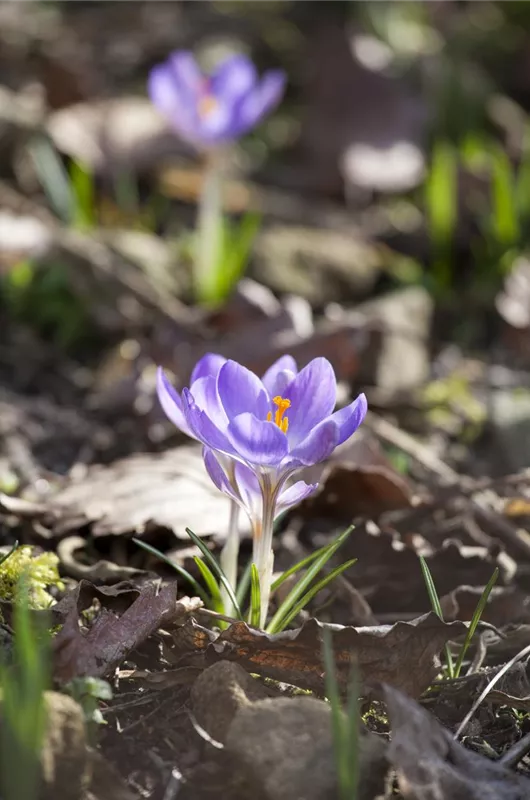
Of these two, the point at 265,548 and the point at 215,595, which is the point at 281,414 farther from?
the point at 215,595

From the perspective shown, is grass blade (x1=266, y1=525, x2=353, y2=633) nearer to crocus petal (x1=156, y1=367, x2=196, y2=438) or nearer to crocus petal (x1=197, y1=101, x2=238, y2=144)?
crocus petal (x1=156, y1=367, x2=196, y2=438)

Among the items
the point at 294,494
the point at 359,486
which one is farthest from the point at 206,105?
the point at 294,494

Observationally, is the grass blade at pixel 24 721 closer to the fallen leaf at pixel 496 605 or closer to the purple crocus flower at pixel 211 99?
the fallen leaf at pixel 496 605

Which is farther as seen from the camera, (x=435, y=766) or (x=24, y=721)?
(x=435, y=766)

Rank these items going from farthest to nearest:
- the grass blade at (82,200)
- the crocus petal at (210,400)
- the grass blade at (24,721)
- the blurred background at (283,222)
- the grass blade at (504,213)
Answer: the grass blade at (504,213)
the grass blade at (82,200)
the blurred background at (283,222)
the crocus petal at (210,400)
the grass blade at (24,721)

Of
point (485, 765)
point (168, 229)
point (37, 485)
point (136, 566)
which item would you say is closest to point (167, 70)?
point (168, 229)

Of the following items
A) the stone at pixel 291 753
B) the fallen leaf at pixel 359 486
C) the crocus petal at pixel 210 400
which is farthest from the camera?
the fallen leaf at pixel 359 486

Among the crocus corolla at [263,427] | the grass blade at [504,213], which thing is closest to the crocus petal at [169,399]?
the crocus corolla at [263,427]
